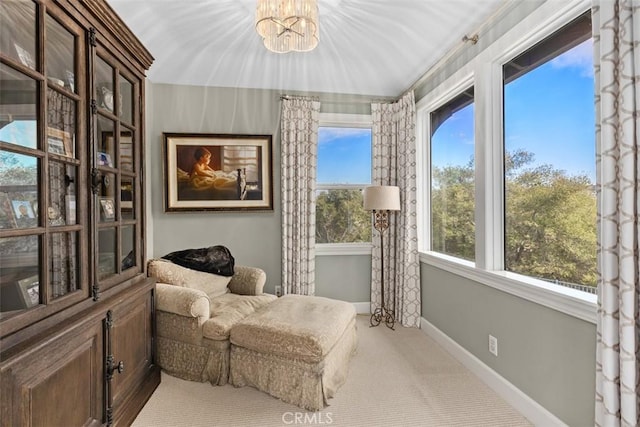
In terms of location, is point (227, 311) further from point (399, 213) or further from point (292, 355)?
point (399, 213)

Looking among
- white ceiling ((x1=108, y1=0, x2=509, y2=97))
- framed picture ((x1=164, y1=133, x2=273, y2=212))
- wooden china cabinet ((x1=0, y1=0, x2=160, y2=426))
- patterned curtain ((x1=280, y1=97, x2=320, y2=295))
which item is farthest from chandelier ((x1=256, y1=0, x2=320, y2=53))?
framed picture ((x1=164, y1=133, x2=273, y2=212))

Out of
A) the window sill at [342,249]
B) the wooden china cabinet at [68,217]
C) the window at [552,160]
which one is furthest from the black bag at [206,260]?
the window at [552,160]

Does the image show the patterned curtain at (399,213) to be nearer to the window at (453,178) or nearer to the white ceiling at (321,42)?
the window at (453,178)

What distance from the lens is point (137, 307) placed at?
1.97 metres

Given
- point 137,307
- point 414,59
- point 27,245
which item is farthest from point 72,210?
point 414,59

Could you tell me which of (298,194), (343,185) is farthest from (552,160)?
(298,194)

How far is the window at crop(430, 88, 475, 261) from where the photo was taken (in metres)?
2.74

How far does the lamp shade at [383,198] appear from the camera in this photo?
10.4 feet

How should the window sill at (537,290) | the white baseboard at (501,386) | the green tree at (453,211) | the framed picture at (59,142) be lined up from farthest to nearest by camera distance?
the green tree at (453,211) → the white baseboard at (501,386) → the window sill at (537,290) → the framed picture at (59,142)

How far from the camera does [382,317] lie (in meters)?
3.56

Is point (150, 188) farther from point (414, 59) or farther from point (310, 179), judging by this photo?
point (414, 59)

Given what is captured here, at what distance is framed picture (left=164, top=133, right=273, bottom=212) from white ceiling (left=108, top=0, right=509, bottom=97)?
62 centimetres

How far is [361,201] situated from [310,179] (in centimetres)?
70

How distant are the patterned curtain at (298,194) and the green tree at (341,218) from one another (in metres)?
0.25
